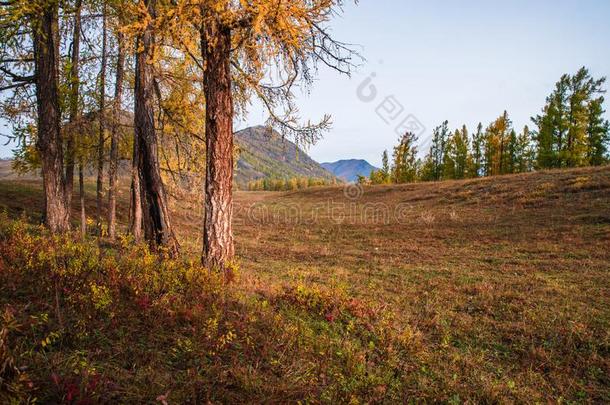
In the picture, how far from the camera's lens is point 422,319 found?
24.4ft

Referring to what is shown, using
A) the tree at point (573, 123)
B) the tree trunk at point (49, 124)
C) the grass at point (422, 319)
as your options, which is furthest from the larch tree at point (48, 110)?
the tree at point (573, 123)

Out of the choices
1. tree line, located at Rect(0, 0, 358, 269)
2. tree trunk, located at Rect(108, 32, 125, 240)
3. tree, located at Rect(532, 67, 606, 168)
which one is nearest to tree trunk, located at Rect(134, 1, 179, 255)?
tree line, located at Rect(0, 0, 358, 269)

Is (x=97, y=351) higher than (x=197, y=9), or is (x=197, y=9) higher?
(x=197, y=9)

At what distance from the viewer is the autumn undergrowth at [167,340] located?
9.91ft

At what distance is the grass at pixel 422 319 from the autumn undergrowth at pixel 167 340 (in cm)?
3

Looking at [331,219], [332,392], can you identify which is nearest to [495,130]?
[331,219]

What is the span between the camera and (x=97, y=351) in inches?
138

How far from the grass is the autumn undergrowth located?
3 cm

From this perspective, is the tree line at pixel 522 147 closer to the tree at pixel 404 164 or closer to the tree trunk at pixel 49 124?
the tree at pixel 404 164

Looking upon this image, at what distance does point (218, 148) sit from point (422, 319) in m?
5.77

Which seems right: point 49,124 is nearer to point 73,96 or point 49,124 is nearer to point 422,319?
point 73,96

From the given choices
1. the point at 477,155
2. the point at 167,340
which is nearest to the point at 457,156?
the point at 477,155

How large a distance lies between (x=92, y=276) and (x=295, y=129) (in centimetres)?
472

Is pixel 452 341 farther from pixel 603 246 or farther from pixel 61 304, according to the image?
pixel 603 246
